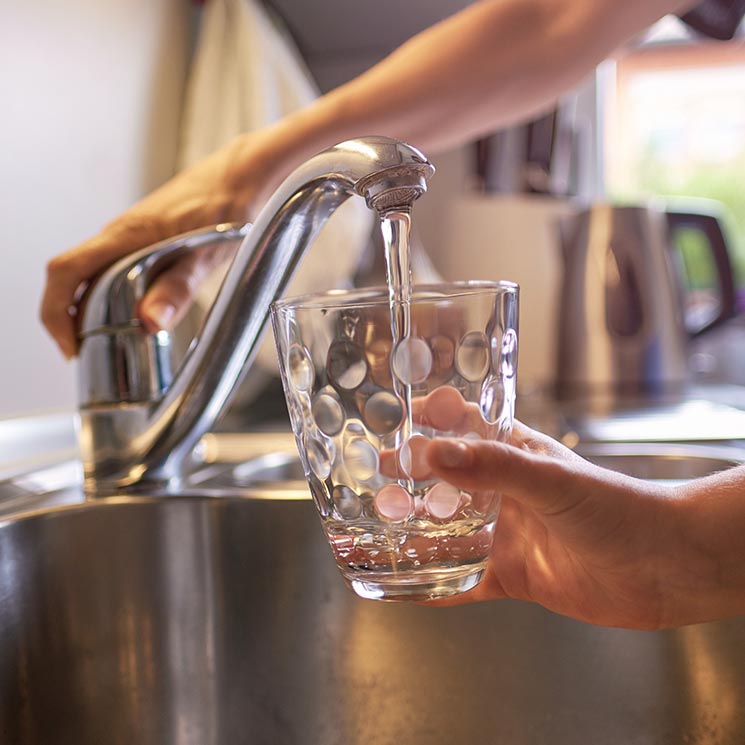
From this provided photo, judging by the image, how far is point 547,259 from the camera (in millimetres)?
1547

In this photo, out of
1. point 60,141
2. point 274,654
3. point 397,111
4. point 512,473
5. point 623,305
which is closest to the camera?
point 512,473

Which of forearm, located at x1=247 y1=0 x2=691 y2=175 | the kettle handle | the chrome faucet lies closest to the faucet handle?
the chrome faucet

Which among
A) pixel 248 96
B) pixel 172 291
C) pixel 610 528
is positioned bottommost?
pixel 610 528

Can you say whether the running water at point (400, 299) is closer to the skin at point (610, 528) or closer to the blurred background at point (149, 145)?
the skin at point (610, 528)

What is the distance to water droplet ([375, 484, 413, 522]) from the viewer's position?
0.32 m

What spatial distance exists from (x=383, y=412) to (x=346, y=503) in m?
0.04

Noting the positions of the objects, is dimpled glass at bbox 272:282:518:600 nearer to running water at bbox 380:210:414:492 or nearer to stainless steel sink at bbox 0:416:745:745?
running water at bbox 380:210:414:492

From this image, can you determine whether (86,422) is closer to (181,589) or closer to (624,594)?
(181,589)

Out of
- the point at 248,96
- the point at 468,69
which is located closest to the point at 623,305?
the point at 248,96

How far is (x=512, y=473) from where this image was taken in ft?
0.88

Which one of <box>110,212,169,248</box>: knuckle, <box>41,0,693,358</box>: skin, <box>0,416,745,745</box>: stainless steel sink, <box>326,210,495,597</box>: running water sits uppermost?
<box>41,0,693,358</box>: skin

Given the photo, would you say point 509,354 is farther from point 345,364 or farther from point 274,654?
point 274,654

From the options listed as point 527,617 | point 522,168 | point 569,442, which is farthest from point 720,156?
point 527,617

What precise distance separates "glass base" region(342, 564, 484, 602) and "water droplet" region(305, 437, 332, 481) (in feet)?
0.13
